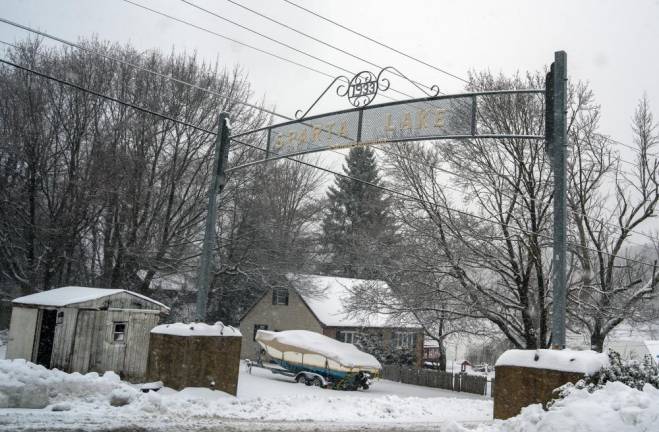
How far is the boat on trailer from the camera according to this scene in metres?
24.3

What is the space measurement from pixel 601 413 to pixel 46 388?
8591mm

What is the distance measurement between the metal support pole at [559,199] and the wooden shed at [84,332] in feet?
50.7

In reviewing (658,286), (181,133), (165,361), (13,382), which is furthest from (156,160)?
(658,286)

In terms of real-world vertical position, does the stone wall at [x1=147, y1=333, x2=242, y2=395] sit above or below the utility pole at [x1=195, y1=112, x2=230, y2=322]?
below

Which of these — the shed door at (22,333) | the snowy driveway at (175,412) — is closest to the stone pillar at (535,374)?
the snowy driveway at (175,412)

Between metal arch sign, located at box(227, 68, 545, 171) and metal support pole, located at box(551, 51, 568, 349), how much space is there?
1.75ft

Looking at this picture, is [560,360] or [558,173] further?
[558,173]

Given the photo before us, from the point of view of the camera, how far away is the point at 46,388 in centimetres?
945

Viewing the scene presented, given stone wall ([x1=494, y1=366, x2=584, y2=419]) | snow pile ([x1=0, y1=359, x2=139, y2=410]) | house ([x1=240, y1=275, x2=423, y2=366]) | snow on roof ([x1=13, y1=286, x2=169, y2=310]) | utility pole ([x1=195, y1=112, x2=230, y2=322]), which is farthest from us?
house ([x1=240, y1=275, x2=423, y2=366])

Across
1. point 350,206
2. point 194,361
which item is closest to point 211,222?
point 194,361

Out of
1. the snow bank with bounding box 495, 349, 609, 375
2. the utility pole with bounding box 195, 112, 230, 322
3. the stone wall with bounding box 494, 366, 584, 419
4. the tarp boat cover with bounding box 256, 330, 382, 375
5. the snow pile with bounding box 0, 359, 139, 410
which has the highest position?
the utility pole with bounding box 195, 112, 230, 322

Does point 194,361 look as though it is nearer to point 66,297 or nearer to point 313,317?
point 66,297

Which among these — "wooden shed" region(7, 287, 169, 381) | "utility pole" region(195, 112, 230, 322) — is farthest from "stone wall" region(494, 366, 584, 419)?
"wooden shed" region(7, 287, 169, 381)

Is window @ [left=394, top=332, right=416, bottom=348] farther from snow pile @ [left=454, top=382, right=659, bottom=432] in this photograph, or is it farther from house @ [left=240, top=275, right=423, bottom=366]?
snow pile @ [left=454, top=382, right=659, bottom=432]
